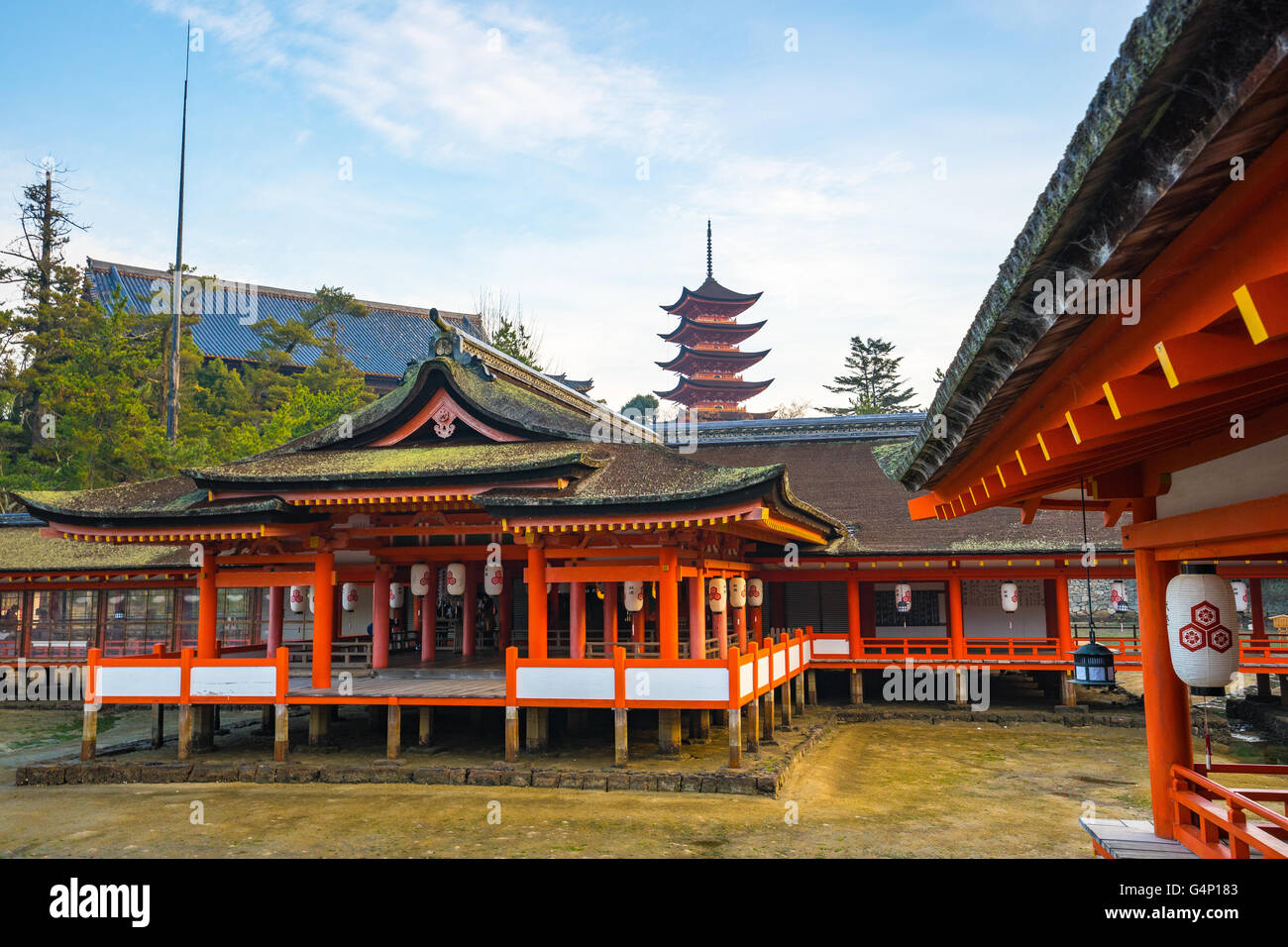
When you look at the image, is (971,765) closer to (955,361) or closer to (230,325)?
(955,361)

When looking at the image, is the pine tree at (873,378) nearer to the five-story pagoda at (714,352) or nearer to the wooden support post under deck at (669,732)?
the five-story pagoda at (714,352)

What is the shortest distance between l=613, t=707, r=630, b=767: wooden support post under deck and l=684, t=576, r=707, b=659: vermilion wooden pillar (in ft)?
5.64

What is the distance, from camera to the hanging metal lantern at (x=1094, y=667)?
8.26 m

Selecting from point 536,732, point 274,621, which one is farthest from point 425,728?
point 274,621

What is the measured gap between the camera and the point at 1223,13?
229 cm

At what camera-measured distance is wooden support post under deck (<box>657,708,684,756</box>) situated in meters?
16.7

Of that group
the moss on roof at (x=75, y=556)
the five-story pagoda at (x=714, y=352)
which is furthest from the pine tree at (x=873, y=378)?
the moss on roof at (x=75, y=556)

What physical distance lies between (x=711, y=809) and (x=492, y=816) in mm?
3296

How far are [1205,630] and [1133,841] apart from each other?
6.28 ft

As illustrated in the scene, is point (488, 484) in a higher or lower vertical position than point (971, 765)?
higher

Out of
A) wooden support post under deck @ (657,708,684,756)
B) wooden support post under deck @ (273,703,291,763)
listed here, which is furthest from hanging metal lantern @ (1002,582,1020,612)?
wooden support post under deck @ (273,703,291,763)

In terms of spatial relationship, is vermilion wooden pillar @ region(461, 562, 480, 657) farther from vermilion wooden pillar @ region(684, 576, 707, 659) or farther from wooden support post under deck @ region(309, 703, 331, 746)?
vermilion wooden pillar @ region(684, 576, 707, 659)
